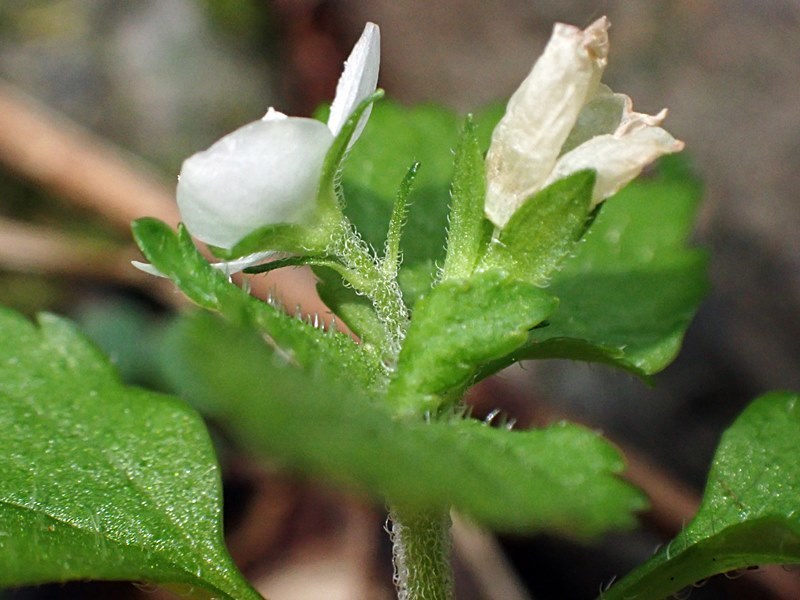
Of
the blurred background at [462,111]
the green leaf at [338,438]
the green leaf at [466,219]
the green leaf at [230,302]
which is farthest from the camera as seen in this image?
the blurred background at [462,111]

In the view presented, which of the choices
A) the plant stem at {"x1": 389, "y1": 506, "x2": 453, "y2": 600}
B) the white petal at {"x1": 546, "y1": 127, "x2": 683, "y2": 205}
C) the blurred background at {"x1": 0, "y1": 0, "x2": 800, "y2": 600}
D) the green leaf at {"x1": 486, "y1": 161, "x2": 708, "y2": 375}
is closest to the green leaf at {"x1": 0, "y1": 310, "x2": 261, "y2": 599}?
the plant stem at {"x1": 389, "y1": 506, "x2": 453, "y2": 600}

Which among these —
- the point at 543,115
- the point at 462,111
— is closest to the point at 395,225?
the point at 543,115

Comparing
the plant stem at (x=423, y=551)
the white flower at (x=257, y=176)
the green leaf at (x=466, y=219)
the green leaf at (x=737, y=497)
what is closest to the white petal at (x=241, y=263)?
the white flower at (x=257, y=176)

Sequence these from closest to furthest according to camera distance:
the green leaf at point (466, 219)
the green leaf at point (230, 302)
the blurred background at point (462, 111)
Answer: the green leaf at point (230, 302) < the green leaf at point (466, 219) < the blurred background at point (462, 111)

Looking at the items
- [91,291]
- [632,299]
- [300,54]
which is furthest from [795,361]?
[300,54]

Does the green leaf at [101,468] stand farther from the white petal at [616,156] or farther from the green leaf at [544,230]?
the white petal at [616,156]

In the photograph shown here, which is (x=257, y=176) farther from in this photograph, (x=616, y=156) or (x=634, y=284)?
(x=634, y=284)
